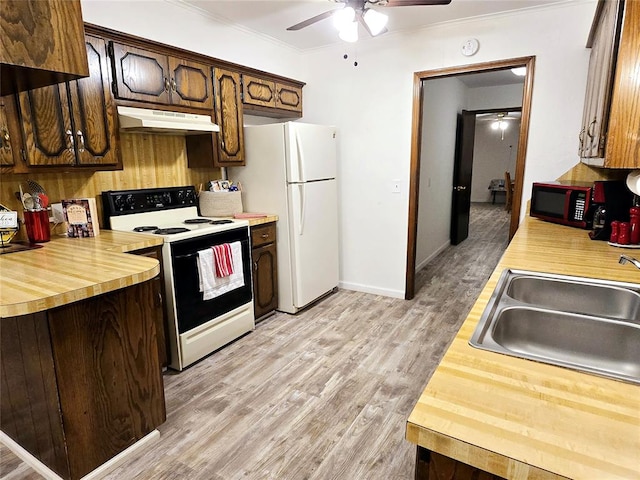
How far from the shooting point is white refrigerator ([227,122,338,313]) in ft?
10.3

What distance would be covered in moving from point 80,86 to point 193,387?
1914 mm

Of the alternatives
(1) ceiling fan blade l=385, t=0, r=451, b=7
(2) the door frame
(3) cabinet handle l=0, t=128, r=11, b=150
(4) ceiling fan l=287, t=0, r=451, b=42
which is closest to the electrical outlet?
(3) cabinet handle l=0, t=128, r=11, b=150

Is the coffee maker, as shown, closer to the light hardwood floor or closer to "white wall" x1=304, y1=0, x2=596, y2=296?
"white wall" x1=304, y1=0, x2=596, y2=296

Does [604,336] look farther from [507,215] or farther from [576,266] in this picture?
[507,215]

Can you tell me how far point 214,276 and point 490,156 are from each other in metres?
10.4

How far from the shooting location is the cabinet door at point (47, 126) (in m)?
1.95

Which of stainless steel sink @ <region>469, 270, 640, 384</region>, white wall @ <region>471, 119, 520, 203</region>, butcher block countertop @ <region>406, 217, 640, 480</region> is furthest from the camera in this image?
white wall @ <region>471, 119, 520, 203</region>

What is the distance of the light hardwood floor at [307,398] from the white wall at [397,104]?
65cm

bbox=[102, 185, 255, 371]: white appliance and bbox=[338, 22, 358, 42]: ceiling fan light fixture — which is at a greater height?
bbox=[338, 22, 358, 42]: ceiling fan light fixture

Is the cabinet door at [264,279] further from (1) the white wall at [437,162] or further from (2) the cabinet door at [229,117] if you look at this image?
(1) the white wall at [437,162]

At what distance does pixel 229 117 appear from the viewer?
307 centimetres

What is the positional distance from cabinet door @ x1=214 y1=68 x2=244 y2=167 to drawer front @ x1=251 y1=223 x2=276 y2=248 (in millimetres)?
601

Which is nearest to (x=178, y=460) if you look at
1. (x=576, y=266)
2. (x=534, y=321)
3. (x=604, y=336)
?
(x=534, y=321)

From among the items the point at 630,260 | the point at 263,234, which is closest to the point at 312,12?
the point at 263,234
